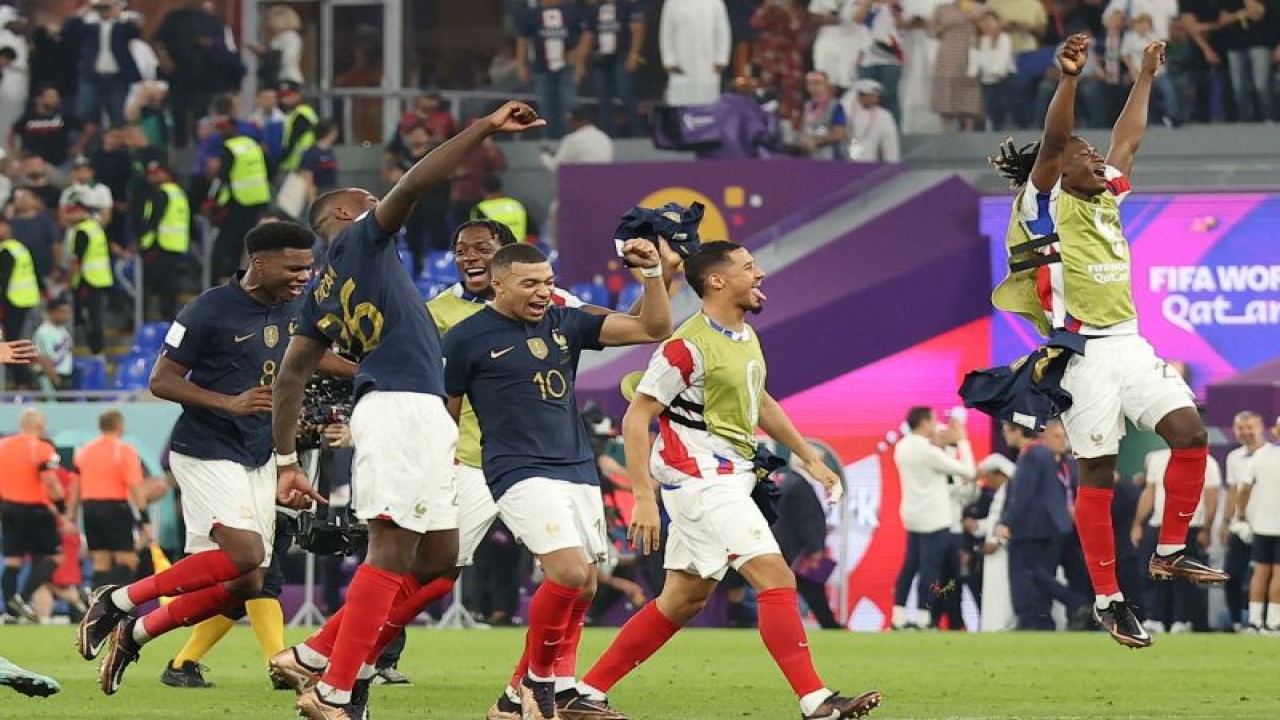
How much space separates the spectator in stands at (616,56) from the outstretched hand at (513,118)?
1658 centimetres

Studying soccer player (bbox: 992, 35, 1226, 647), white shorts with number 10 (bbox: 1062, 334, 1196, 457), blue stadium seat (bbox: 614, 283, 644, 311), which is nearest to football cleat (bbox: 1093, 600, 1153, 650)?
soccer player (bbox: 992, 35, 1226, 647)

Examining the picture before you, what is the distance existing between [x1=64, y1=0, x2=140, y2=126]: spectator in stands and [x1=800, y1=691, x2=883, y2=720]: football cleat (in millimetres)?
19337

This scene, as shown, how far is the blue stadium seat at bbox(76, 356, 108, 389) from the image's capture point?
26.1 metres

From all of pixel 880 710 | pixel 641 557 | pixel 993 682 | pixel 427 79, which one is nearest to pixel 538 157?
pixel 427 79

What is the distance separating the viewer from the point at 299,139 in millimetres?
26375

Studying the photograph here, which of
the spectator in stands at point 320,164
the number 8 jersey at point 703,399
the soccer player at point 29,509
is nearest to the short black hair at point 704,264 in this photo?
the number 8 jersey at point 703,399

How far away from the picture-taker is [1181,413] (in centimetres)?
1166

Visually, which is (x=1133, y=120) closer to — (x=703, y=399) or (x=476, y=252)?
(x=703, y=399)

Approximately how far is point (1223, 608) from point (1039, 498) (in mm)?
1840

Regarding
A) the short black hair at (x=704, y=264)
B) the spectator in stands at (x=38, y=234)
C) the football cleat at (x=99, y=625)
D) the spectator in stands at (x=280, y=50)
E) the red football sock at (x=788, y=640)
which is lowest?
the spectator in stands at (x=38, y=234)

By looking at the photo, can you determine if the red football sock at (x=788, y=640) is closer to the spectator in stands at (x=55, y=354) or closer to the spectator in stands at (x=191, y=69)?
the spectator in stands at (x=55, y=354)

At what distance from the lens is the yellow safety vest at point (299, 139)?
26250 millimetres

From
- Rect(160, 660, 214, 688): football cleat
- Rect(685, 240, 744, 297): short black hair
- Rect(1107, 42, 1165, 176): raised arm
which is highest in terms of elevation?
Rect(1107, 42, 1165, 176): raised arm

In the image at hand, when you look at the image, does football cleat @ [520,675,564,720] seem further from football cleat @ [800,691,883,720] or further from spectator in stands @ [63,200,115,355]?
spectator in stands @ [63,200,115,355]
